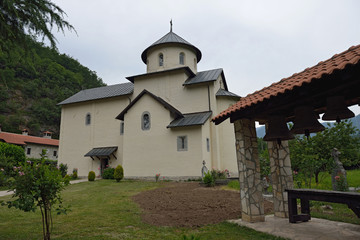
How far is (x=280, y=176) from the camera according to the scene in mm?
6469

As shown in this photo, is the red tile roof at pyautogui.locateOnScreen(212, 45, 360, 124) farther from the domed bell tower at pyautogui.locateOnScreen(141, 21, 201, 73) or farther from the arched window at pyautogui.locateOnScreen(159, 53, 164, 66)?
the arched window at pyautogui.locateOnScreen(159, 53, 164, 66)

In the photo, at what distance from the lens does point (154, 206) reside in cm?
845

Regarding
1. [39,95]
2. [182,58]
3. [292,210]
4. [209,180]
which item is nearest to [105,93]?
[182,58]

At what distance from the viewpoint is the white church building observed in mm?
17516

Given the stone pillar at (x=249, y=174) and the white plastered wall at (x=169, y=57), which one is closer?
the stone pillar at (x=249, y=174)

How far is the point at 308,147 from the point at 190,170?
7.66 metres

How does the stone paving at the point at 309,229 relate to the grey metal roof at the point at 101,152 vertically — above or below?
below

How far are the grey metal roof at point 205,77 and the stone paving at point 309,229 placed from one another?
46.2ft

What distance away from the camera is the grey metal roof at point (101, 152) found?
68.7 ft

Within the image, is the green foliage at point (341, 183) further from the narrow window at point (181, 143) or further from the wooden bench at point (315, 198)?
the narrow window at point (181, 143)

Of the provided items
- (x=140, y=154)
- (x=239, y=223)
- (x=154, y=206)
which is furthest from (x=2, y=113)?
(x=239, y=223)

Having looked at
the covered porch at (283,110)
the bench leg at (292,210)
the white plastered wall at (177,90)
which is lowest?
the bench leg at (292,210)

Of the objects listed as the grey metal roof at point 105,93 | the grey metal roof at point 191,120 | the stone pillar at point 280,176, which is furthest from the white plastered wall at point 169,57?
the stone pillar at point 280,176

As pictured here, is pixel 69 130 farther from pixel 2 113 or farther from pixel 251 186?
pixel 2 113
